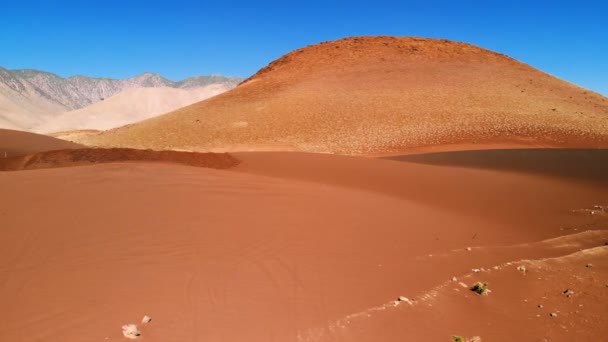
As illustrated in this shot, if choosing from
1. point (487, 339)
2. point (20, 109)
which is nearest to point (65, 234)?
point (487, 339)

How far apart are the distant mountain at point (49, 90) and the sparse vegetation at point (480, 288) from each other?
73712 millimetres

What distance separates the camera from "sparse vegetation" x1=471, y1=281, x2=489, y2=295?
4590 millimetres

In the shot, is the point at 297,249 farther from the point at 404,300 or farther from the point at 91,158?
the point at 91,158

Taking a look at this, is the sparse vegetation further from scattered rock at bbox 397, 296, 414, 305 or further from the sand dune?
the sand dune

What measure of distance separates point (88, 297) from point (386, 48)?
40.3m

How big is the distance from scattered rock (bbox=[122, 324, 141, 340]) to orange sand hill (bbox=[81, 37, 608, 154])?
19.8m

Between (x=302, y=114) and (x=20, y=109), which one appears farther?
(x=20, y=109)

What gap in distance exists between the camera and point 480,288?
15.1 ft

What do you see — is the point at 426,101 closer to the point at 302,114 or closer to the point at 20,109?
the point at 302,114

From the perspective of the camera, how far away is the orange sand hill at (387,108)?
963 inches

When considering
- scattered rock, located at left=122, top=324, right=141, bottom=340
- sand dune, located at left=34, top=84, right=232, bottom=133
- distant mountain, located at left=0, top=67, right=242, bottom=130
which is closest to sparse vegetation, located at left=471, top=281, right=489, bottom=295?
scattered rock, located at left=122, top=324, right=141, bottom=340


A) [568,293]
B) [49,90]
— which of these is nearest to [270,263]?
[568,293]

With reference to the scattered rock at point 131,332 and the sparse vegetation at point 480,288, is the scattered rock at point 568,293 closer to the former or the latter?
the sparse vegetation at point 480,288

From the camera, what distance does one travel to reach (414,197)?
998 cm
